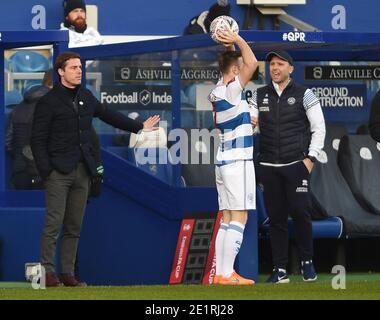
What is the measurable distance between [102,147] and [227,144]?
6.97 ft

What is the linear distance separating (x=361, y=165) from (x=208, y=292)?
17.6 feet

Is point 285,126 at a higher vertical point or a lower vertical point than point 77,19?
lower

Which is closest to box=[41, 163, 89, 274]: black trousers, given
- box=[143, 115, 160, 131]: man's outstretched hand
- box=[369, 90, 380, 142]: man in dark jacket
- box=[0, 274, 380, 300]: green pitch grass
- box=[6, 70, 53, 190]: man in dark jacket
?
box=[0, 274, 380, 300]: green pitch grass

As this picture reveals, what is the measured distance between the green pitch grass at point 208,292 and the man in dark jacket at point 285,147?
0.60m

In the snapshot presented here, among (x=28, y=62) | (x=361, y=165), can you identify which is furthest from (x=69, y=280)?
(x=361, y=165)

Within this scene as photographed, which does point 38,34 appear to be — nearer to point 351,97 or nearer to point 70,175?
point 70,175

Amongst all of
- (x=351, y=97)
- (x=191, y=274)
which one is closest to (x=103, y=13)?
(x=351, y=97)

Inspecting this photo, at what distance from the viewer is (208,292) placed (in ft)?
46.5

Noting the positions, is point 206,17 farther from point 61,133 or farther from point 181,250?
point 61,133

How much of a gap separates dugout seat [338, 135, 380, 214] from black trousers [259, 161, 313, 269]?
3166mm

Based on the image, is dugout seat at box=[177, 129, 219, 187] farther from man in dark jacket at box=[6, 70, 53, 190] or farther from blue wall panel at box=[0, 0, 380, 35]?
blue wall panel at box=[0, 0, 380, 35]

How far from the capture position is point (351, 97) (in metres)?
19.1

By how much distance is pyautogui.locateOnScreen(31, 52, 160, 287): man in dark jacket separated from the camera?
15.3 meters

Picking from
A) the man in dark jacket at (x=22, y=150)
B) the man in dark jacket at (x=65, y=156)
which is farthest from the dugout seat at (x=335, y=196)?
the man in dark jacket at (x=65, y=156)
